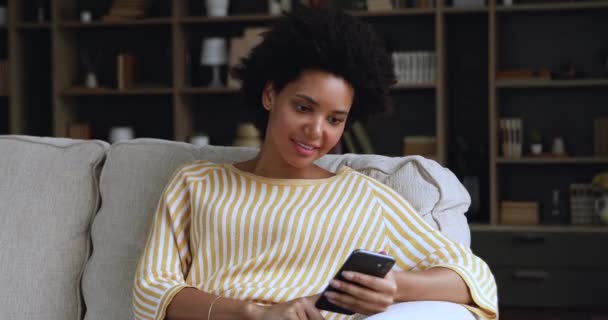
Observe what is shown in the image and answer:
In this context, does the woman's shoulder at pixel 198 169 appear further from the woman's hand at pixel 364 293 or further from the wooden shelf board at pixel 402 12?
the wooden shelf board at pixel 402 12

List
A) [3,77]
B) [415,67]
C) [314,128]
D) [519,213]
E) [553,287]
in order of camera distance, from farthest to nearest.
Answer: [3,77] < [415,67] < [519,213] < [553,287] < [314,128]

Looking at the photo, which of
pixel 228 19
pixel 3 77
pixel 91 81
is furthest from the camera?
pixel 3 77

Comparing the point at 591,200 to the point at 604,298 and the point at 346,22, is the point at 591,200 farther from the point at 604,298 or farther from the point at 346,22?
the point at 346,22

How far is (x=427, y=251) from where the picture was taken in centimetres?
163

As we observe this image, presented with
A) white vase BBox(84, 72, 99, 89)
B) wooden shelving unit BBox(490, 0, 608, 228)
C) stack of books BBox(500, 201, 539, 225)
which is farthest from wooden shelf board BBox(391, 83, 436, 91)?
white vase BBox(84, 72, 99, 89)

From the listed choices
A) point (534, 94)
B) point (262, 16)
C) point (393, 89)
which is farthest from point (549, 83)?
point (262, 16)

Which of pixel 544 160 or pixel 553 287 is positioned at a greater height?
pixel 544 160

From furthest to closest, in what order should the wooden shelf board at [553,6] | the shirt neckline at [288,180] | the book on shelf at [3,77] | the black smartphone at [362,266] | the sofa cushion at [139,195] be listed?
the book on shelf at [3,77], the wooden shelf board at [553,6], the sofa cushion at [139,195], the shirt neckline at [288,180], the black smartphone at [362,266]

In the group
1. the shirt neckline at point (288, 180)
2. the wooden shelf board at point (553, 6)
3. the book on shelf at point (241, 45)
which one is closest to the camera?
the shirt neckline at point (288, 180)

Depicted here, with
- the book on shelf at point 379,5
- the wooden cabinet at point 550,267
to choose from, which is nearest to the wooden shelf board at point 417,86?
the book on shelf at point 379,5

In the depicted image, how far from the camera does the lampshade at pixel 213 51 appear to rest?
4504 mm

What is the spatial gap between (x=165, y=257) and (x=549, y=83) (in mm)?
2940

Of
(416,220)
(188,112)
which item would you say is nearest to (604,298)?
(188,112)

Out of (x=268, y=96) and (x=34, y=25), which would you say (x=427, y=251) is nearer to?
(x=268, y=96)
